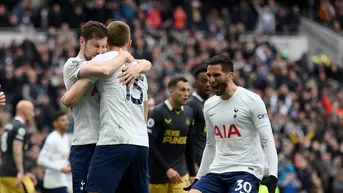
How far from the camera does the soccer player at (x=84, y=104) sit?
33.1ft

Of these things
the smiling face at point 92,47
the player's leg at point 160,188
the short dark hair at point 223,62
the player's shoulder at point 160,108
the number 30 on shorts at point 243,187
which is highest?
the smiling face at point 92,47

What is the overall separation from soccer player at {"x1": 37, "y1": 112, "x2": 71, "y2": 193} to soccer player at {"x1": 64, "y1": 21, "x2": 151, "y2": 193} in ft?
19.7

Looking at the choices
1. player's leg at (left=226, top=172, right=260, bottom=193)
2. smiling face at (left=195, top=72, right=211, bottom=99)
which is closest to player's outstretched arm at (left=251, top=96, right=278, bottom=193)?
player's leg at (left=226, top=172, right=260, bottom=193)

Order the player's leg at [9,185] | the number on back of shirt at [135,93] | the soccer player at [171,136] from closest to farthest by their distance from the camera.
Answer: the number on back of shirt at [135,93], the soccer player at [171,136], the player's leg at [9,185]

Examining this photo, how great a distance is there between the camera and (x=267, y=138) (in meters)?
10.4

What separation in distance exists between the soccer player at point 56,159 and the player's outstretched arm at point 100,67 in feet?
20.3

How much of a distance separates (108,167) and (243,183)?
1.62 m

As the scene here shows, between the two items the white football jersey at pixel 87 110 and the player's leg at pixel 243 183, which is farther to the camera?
the player's leg at pixel 243 183

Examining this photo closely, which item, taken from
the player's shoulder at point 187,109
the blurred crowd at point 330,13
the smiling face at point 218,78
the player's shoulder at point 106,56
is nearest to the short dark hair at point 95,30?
the player's shoulder at point 106,56

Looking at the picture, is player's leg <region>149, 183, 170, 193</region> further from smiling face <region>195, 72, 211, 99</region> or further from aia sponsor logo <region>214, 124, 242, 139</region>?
aia sponsor logo <region>214, 124, 242, 139</region>

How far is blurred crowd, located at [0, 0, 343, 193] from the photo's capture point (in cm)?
2577

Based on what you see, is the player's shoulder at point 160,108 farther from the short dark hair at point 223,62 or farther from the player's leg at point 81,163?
the player's leg at point 81,163

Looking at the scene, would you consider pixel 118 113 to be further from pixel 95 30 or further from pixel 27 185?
pixel 27 185

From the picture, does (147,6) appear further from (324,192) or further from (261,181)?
(261,181)
